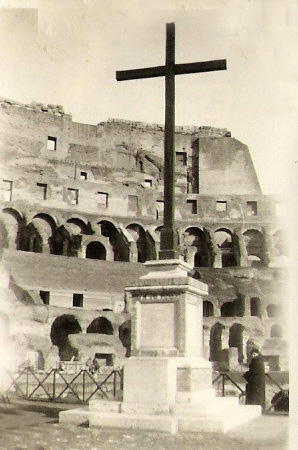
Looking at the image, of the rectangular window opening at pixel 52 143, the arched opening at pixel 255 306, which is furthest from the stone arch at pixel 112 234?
the arched opening at pixel 255 306

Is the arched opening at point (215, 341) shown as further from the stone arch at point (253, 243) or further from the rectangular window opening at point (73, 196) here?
the rectangular window opening at point (73, 196)

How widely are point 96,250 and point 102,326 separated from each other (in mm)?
7328

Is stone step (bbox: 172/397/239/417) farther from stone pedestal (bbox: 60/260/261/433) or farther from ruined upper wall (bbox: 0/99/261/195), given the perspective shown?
ruined upper wall (bbox: 0/99/261/195)

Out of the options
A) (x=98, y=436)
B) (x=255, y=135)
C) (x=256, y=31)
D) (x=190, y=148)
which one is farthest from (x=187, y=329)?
(x=190, y=148)

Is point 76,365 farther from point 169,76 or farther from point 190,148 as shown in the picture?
point 190,148

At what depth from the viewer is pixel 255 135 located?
782cm

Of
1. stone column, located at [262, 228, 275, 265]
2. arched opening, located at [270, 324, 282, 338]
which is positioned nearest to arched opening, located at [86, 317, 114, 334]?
arched opening, located at [270, 324, 282, 338]

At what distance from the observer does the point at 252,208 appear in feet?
116

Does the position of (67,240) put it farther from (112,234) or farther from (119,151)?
(119,151)

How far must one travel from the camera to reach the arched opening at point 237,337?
81.9 feet

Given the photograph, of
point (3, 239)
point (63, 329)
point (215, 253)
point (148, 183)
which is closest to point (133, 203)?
point (148, 183)

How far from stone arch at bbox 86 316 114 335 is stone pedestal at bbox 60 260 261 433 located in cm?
1738

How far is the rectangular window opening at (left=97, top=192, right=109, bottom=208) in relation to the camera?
35.2 meters

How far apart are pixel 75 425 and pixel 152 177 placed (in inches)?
1287
